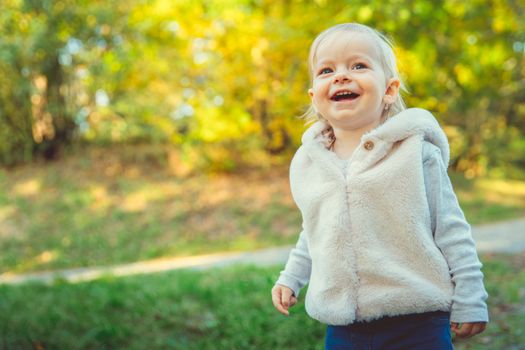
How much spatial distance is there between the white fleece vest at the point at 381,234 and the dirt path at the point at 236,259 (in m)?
5.59

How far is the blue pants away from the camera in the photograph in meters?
1.62

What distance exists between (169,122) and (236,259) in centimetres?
501

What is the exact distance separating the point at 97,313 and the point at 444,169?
3.35m

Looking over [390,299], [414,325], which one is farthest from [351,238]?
[414,325]

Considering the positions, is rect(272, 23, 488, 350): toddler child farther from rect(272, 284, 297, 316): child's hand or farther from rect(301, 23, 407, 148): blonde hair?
rect(272, 284, 297, 316): child's hand

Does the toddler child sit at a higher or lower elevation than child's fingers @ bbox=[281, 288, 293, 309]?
higher

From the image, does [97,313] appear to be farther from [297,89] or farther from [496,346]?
[297,89]

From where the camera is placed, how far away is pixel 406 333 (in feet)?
5.35

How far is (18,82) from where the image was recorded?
1271 centimetres

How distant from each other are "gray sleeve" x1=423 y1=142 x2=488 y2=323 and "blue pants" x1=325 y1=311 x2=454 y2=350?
90mm

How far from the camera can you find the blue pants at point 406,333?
63.6 inches

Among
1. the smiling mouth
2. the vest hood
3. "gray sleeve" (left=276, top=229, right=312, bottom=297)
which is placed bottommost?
"gray sleeve" (left=276, top=229, right=312, bottom=297)

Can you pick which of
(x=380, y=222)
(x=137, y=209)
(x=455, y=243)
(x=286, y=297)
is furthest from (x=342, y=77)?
(x=137, y=209)

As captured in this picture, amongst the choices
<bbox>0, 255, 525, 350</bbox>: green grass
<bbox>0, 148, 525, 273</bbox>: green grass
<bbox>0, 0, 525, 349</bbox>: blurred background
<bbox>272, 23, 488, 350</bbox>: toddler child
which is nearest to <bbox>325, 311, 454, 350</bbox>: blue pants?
<bbox>272, 23, 488, 350</bbox>: toddler child
